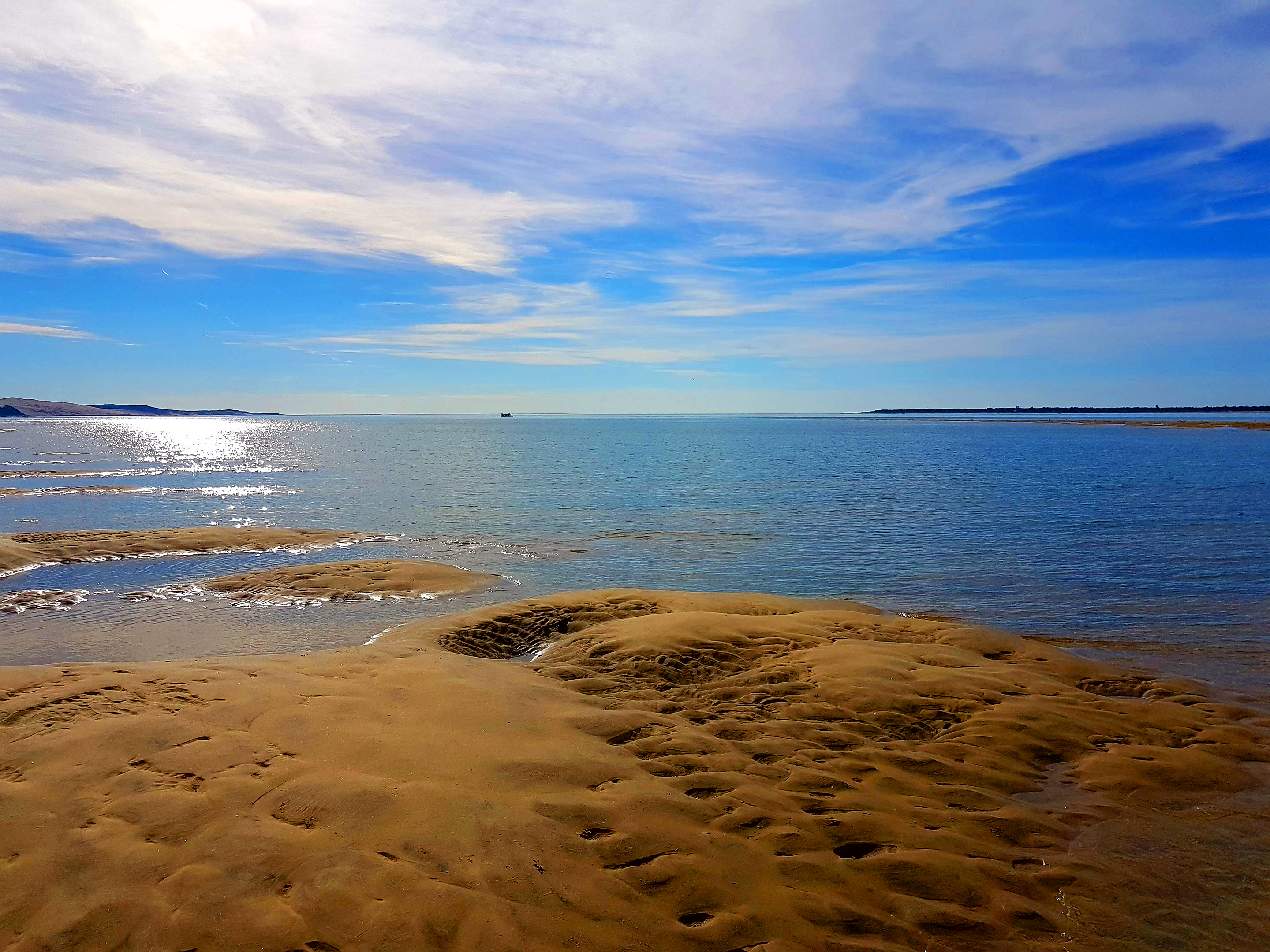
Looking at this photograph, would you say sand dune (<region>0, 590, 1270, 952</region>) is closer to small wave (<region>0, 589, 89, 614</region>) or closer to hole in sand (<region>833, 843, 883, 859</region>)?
hole in sand (<region>833, 843, 883, 859</region>)

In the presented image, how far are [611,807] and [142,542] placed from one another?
80.7 ft

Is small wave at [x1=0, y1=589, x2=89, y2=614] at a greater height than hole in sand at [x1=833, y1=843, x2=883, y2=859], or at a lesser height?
lesser

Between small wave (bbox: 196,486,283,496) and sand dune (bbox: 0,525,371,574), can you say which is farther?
small wave (bbox: 196,486,283,496)

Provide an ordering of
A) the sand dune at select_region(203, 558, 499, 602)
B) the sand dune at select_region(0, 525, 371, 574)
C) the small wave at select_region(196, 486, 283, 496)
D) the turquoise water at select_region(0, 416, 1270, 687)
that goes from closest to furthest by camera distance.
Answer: the turquoise water at select_region(0, 416, 1270, 687)
the sand dune at select_region(203, 558, 499, 602)
the sand dune at select_region(0, 525, 371, 574)
the small wave at select_region(196, 486, 283, 496)

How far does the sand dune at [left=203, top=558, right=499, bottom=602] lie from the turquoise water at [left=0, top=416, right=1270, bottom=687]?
109cm

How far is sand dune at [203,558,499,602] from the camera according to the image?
18453 millimetres

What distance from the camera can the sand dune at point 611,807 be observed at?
17.9ft

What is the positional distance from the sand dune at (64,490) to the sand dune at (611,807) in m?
41.9

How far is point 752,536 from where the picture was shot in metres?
28.2

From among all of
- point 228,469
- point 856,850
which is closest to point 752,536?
point 856,850

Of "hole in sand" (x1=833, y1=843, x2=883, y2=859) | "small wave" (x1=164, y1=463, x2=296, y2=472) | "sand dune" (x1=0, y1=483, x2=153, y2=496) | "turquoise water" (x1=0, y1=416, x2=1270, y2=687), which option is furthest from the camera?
"small wave" (x1=164, y1=463, x2=296, y2=472)

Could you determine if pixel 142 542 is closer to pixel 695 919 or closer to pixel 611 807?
pixel 611 807

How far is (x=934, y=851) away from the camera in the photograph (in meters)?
6.53

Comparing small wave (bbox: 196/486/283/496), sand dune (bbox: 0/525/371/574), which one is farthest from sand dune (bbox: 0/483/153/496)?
sand dune (bbox: 0/525/371/574)
